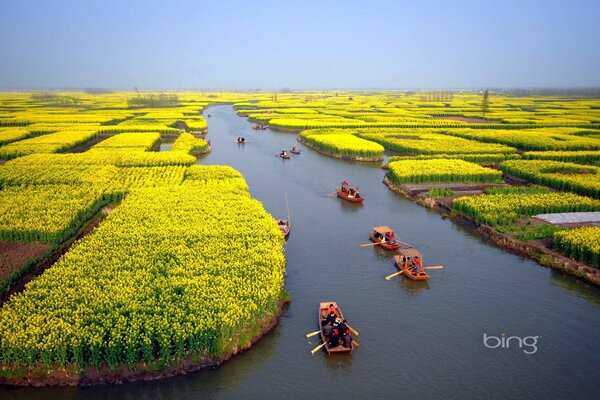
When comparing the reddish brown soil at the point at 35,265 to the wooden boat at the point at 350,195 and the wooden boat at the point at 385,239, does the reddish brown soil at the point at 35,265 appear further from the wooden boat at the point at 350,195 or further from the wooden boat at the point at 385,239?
the wooden boat at the point at 350,195

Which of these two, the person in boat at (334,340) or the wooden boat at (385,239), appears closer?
the person in boat at (334,340)

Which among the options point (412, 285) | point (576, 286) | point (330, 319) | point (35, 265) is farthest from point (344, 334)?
point (35, 265)

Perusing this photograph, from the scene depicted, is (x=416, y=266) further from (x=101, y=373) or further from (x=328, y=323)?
(x=101, y=373)

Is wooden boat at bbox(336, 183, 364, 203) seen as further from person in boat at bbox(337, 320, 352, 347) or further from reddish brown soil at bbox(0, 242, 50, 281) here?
reddish brown soil at bbox(0, 242, 50, 281)

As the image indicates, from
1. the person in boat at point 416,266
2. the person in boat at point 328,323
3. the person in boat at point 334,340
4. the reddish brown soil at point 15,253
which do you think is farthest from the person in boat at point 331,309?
the reddish brown soil at point 15,253

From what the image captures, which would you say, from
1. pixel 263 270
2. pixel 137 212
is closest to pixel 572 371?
pixel 263 270

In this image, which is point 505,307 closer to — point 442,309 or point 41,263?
point 442,309
